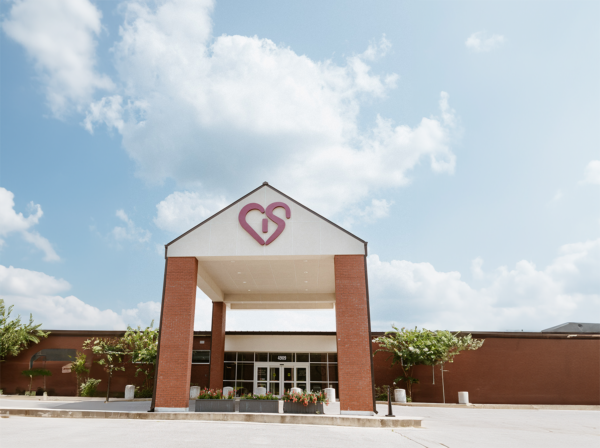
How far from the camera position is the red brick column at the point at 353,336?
17.7 meters

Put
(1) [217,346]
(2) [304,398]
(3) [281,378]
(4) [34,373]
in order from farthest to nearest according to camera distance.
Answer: (3) [281,378], (4) [34,373], (1) [217,346], (2) [304,398]

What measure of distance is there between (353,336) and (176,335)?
7624 mm

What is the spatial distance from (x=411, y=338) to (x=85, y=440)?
21.2 meters

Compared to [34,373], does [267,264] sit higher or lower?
higher

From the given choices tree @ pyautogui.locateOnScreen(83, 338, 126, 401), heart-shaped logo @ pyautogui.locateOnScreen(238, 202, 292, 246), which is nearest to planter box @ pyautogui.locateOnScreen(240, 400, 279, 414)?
heart-shaped logo @ pyautogui.locateOnScreen(238, 202, 292, 246)

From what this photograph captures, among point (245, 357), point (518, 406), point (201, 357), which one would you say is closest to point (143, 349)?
point (201, 357)

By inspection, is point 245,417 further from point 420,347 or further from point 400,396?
point 420,347

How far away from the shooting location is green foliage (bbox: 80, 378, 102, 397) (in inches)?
1117

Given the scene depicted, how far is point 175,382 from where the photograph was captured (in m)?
18.2

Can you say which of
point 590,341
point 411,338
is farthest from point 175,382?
point 590,341

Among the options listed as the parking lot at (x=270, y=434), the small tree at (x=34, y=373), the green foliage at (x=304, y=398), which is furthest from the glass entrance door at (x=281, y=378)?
the small tree at (x=34, y=373)

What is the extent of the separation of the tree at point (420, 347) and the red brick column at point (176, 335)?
1424 cm

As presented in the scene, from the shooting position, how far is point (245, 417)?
16.8 meters

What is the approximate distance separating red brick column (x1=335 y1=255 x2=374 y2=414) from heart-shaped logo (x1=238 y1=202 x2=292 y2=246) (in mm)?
2915
